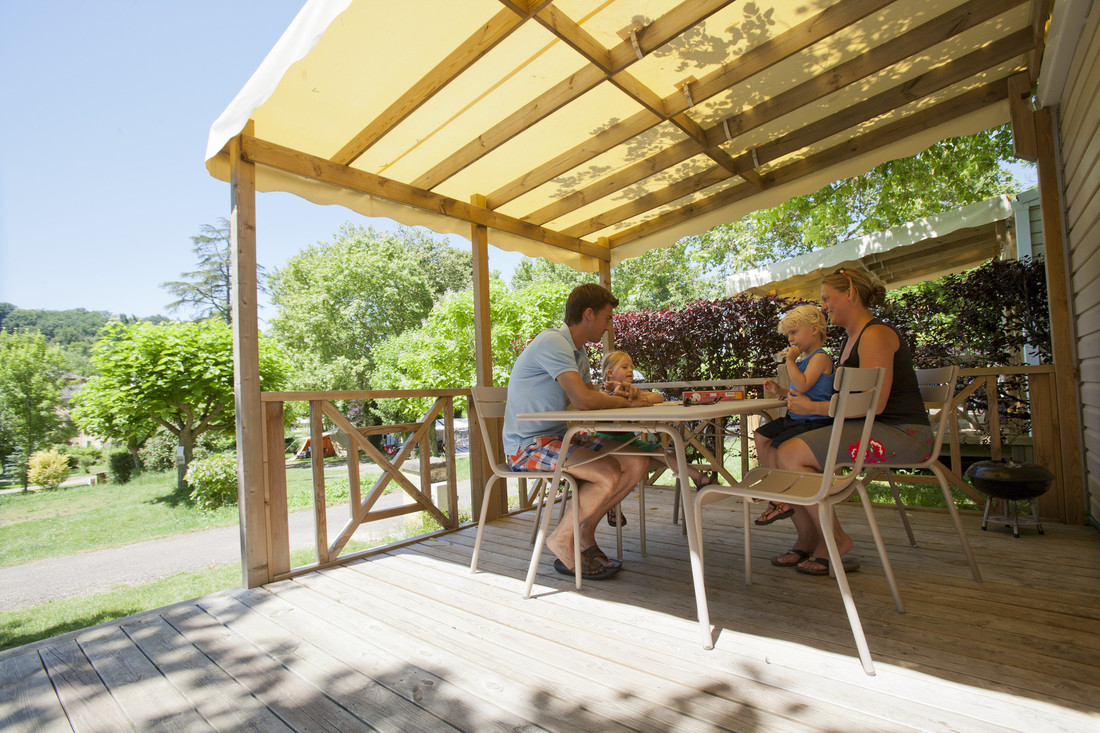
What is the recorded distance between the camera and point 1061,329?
10.2ft

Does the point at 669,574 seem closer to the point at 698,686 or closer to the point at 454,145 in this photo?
the point at 698,686

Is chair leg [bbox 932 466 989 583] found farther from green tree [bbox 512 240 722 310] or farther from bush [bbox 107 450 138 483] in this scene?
green tree [bbox 512 240 722 310]

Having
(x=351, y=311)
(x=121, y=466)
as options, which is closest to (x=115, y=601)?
(x=121, y=466)

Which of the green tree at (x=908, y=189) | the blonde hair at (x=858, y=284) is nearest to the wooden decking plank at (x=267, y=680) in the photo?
the blonde hair at (x=858, y=284)

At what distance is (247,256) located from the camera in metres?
2.67

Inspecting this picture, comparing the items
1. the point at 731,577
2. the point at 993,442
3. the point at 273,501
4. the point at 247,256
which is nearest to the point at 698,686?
the point at 731,577

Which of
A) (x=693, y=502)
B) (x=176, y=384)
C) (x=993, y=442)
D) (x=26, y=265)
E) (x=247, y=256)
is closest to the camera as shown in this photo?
(x=693, y=502)

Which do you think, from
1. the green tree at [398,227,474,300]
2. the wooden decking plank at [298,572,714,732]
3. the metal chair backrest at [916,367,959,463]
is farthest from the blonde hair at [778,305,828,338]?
the green tree at [398,227,474,300]

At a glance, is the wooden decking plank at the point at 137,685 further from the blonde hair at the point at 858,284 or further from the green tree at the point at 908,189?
the green tree at the point at 908,189

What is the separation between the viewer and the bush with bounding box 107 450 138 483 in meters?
16.4

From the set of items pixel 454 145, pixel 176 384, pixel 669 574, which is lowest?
pixel 669 574

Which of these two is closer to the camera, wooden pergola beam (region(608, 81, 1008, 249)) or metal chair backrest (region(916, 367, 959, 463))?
metal chair backrest (region(916, 367, 959, 463))

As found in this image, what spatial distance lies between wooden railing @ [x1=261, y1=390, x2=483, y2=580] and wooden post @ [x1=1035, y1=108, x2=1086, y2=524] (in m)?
3.55

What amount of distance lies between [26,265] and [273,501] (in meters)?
37.0
